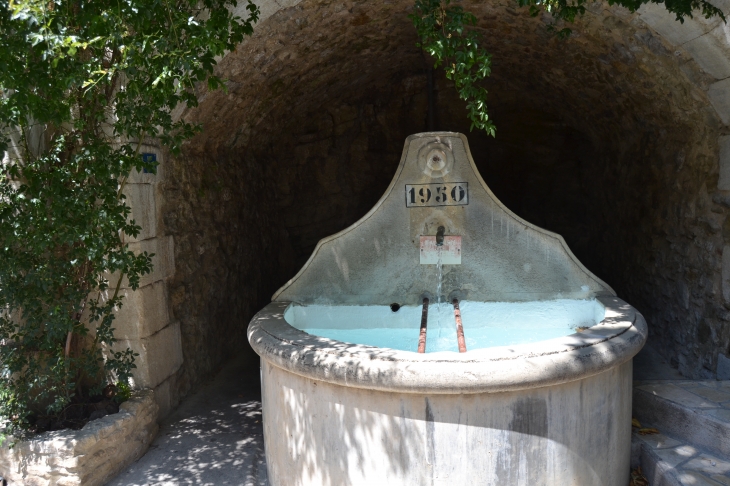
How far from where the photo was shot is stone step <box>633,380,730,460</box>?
2684 millimetres

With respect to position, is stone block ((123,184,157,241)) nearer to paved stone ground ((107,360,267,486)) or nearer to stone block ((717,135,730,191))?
paved stone ground ((107,360,267,486))

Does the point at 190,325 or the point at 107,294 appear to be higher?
the point at 107,294

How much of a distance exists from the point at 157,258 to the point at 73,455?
1.23 metres

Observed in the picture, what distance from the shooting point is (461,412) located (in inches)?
86.1

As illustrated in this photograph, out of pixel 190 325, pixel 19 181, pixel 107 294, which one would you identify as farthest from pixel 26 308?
pixel 190 325

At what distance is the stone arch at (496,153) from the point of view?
3.46 meters

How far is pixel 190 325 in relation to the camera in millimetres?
4055

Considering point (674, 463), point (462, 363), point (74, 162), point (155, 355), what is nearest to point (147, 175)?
point (74, 162)

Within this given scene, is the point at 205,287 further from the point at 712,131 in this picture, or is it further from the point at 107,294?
Answer: the point at 712,131

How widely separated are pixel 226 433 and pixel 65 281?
4.28 feet

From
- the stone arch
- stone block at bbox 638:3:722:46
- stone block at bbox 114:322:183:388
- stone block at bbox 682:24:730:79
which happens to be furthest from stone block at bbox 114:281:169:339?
stone block at bbox 682:24:730:79

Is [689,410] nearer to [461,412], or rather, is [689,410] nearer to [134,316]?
[461,412]

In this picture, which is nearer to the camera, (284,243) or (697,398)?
(697,398)

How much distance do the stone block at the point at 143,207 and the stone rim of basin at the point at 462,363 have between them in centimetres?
131
